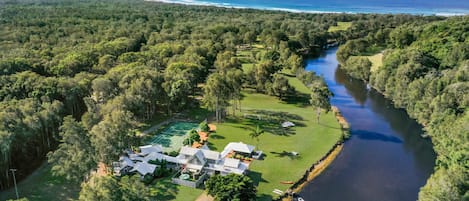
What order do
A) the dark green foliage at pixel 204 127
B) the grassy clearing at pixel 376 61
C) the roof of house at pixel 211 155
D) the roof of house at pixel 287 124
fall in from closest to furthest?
1. the roof of house at pixel 211 155
2. the dark green foliage at pixel 204 127
3. the roof of house at pixel 287 124
4. the grassy clearing at pixel 376 61

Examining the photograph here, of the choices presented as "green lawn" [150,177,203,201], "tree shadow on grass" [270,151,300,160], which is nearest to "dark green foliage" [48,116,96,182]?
"green lawn" [150,177,203,201]

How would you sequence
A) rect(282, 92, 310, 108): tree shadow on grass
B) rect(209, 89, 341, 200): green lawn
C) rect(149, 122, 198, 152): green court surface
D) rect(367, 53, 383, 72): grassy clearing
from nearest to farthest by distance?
1. rect(209, 89, 341, 200): green lawn
2. rect(149, 122, 198, 152): green court surface
3. rect(282, 92, 310, 108): tree shadow on grass
4. rect(367, 53, 383, 72): grassy clearing

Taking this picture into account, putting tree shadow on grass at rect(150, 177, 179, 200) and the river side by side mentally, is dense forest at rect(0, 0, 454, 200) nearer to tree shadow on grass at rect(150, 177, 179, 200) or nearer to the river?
the river

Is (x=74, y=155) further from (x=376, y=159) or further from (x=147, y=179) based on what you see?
(x=376, y=159)

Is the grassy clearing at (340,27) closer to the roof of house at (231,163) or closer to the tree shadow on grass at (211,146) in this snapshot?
the tree shadow on grass at (211,146)

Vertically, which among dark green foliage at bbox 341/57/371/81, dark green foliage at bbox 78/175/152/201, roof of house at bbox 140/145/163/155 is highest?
dark green foliage at bbox 341/57/371/81

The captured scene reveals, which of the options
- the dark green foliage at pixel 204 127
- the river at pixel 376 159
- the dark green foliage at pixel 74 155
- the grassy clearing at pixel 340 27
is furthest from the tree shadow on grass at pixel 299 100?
the grassy clearing at pixel 340 27

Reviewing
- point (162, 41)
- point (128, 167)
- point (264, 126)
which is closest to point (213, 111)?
point (264, 126)
